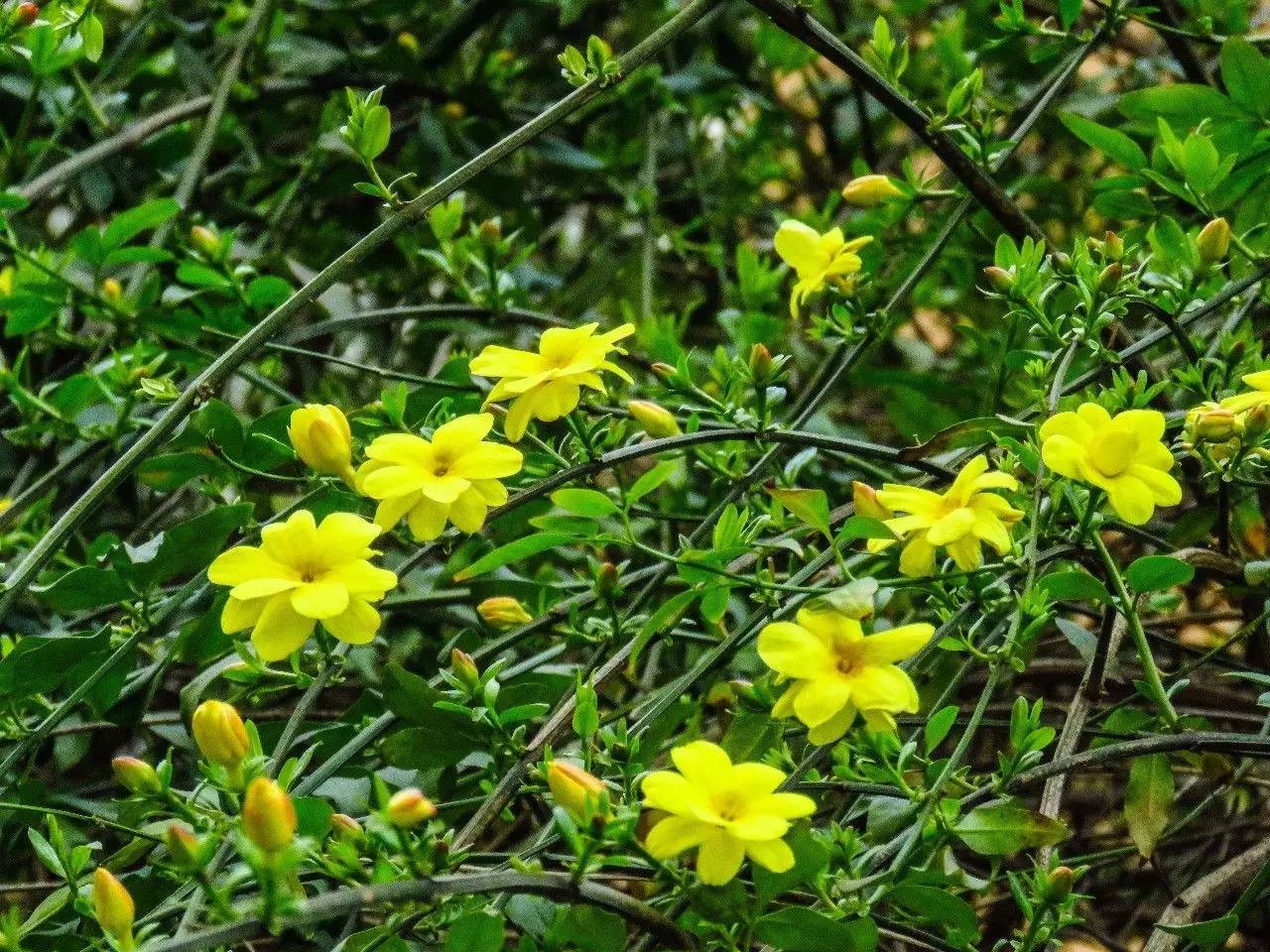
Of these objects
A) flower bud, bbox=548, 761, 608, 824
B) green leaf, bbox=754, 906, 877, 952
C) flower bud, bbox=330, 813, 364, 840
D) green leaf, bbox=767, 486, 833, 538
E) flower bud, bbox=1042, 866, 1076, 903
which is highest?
green leaf, bbox=767, 486, 833, 538

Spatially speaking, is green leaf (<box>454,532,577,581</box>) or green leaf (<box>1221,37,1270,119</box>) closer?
green leaf (<box>454,532,577,581</box>)

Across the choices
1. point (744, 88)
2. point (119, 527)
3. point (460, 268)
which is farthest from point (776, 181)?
point (119, 527)

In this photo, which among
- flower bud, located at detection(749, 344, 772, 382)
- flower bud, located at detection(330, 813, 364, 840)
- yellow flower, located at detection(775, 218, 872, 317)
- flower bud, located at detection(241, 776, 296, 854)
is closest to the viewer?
flower bud, located at detection(241, 776, 296, 854)

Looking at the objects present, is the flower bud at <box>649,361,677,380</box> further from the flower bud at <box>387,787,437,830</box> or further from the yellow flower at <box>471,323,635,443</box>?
the flower bud at <box>387,787,437,830</box>

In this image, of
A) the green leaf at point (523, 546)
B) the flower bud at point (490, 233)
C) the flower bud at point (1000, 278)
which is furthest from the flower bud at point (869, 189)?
the green leaf at point (523, 546)

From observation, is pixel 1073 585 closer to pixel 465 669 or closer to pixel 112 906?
pixel 465 669

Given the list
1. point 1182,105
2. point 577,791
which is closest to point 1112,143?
point 1182,105

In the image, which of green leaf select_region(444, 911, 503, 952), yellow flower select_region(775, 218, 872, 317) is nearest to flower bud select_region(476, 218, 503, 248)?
yellow flower select_region(775, 218, 872, 317)

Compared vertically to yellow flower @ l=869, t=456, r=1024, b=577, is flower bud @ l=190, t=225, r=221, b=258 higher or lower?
higher
